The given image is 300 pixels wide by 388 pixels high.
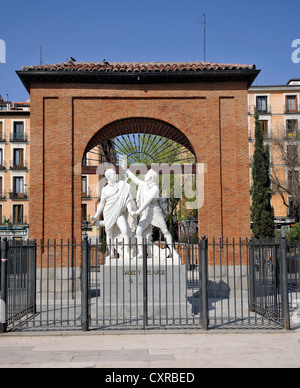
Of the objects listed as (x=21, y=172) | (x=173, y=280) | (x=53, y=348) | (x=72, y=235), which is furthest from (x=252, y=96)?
(x=53, y=348)

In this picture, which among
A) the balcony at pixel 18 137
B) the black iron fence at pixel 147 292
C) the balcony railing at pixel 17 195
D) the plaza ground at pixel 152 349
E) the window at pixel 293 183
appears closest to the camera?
the plaza ground at pixel 152 349

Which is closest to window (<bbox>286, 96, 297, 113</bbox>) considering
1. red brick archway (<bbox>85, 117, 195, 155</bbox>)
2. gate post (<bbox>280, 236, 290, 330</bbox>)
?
red brick archway (<bbox>85, 117, 195, 155</bbox>)

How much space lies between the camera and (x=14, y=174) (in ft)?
116

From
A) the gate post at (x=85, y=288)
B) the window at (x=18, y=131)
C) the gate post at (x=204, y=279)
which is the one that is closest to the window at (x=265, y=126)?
the window at (x=18, y=131)

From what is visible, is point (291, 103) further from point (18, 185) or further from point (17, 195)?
point (17, 195)

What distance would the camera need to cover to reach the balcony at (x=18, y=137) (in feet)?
116

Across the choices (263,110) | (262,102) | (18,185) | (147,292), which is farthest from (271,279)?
(18,185)

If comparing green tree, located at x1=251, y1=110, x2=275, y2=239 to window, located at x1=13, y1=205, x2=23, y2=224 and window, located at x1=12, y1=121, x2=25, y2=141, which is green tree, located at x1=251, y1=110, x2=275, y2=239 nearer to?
window, located at x1=13, y1=205, x2=23, y2=224

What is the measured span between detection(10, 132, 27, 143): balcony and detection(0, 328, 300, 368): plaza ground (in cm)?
2957

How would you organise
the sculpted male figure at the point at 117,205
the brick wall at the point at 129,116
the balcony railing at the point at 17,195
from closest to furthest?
the sculpted male figure at the point at 117,205 → the brick wall at the point at 129,116 → the balcony railing at the point at 17,195

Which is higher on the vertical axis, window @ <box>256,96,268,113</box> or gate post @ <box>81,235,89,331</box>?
window @ <box>256,96,268,113</box>

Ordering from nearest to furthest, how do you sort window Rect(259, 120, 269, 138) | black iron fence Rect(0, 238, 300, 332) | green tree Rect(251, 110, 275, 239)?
black iron fence Rect(0, 238, 300, 332), green tree Rect(251, 110, 275, 239), window Rect(259, 120, 269, 138)

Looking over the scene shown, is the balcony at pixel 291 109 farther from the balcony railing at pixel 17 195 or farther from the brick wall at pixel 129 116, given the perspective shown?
the balcony railing at pixel 17 195

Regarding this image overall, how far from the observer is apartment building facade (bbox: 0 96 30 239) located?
34.8m
